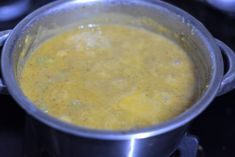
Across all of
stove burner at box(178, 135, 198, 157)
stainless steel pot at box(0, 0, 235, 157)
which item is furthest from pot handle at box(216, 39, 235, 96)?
stove burner at box(178, 135, 198, 157)

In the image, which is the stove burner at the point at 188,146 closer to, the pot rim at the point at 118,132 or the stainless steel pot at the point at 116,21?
the stainless steel pot at the point at 116,21

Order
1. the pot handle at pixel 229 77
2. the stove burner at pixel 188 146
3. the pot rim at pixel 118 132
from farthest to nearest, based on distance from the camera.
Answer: the stove burner at pixel 188 146, the pot handle at pixel 229 77, the pot rim at pixel 118 132

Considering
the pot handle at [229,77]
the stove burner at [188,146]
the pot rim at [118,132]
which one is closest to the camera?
the pot rim at [118,132]

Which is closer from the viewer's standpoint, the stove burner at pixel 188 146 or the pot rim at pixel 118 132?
the pot rim at pixel 118 132

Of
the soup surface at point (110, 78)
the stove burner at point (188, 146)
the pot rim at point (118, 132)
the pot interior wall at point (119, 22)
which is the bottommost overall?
the stove burner at point (188, 146)

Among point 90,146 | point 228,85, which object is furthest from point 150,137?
point 228,85

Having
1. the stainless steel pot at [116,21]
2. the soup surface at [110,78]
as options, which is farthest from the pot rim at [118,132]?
the soup surface at [110,78]

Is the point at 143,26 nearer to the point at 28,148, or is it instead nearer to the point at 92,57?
the point at 92,57

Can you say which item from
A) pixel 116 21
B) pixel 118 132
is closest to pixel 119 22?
pixel 116 21
